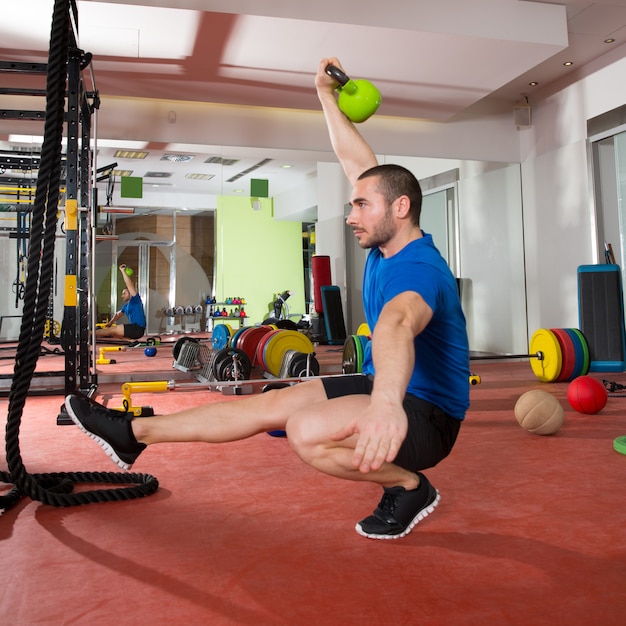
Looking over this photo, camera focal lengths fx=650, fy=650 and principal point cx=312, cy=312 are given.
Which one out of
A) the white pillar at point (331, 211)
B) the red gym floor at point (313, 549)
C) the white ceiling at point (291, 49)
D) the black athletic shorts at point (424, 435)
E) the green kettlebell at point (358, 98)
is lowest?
the red gym floor at point (313, 549)

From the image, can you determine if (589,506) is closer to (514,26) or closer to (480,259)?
(514,26)

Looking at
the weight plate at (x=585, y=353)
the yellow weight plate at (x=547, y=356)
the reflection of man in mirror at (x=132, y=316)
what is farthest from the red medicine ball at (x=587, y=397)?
the reflection of man in mirror at (x=132, y=316)

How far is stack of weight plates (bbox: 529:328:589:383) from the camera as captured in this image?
16.3 feet

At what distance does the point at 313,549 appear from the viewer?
1701 mm

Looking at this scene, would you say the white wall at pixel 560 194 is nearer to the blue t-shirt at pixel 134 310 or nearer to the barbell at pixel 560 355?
the barbell at pixel 560 355

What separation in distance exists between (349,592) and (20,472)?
875mm

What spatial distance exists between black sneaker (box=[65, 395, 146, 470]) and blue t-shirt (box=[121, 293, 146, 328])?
7.35 m

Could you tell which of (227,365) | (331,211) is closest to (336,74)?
(227,365)

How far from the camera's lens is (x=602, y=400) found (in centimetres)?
363

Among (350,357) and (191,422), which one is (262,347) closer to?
(350,357)

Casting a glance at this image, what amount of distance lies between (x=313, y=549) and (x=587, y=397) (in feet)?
7.98

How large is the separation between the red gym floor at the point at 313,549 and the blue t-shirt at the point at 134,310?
6.27 metres

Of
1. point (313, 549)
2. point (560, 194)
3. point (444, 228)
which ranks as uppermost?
point (560, 194)

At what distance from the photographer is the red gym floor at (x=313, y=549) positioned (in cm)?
136
